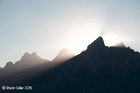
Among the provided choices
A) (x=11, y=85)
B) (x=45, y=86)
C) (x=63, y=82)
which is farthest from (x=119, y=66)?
(x=11, y=85)

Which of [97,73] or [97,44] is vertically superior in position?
[97,44]

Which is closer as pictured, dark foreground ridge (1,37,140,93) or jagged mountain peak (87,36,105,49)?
dark foreground ridge (1,37,140,93)

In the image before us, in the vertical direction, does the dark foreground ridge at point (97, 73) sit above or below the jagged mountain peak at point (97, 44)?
below

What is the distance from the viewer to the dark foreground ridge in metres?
158

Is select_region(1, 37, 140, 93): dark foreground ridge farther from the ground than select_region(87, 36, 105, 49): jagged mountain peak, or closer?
closer

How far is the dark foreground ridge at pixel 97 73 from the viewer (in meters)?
158

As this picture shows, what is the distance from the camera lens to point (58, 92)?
169m

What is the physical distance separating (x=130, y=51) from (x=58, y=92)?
79111 millimetres

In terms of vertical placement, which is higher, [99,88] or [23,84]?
[23,84]

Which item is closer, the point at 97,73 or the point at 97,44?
the point at 97,73

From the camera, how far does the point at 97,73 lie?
17238cm

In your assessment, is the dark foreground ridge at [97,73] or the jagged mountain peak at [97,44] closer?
the dark foreground ridge at [97,73]

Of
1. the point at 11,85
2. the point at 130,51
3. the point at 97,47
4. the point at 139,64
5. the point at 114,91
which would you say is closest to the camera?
the point at 114,91

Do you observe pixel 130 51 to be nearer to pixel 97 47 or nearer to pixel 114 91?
pixel 97 47
